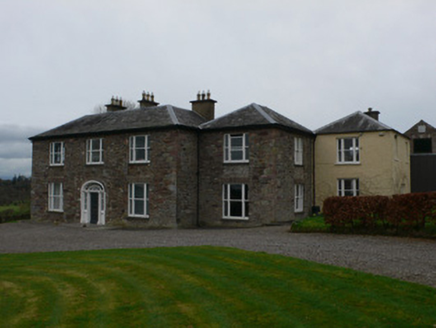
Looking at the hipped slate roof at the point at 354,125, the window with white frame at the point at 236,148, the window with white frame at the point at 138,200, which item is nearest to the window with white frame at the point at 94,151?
the window with white frame at the point at 138,200

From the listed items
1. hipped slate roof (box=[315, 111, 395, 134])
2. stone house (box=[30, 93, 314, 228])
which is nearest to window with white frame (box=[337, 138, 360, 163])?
hipped slate roof (box=[315, 111, 395, 134])

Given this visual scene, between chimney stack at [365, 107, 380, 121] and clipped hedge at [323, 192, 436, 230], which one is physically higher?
chimney stack at [365, 107, 380, 121]

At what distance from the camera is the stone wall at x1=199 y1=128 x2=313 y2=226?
24.0 metres

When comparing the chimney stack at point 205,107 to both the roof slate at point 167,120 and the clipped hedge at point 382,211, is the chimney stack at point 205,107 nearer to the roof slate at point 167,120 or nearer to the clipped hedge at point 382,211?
the roof slate at point 167,120

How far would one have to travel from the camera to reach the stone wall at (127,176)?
2472 cm

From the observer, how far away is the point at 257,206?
949 inches

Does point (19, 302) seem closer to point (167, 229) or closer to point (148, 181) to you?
point (167, 229)

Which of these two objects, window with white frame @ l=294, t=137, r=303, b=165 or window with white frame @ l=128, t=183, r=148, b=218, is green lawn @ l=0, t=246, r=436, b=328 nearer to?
window with white frame @ l=128, t=183, r=148, b=218

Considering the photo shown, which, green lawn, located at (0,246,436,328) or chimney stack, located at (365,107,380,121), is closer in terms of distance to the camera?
green lawn, located at (0,246,436,328)

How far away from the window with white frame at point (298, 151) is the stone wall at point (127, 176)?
6.17 meters

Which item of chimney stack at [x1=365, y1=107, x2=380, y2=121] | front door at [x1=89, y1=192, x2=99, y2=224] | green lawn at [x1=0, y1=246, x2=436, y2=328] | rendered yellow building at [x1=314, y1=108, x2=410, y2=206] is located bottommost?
green lawn at [x1=0, y1=246, x2=436, y2=328]

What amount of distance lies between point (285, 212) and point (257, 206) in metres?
1.94

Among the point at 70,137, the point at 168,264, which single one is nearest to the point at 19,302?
the point at 168,264

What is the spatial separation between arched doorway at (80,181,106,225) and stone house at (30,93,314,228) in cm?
6
